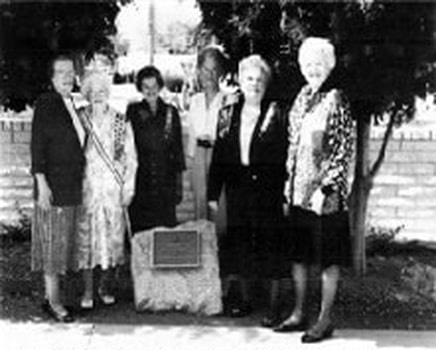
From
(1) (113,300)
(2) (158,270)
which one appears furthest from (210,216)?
(1) (113,300)

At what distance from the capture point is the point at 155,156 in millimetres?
5609

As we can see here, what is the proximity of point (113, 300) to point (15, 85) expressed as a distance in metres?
1.47

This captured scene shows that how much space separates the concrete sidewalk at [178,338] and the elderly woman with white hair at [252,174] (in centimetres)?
28

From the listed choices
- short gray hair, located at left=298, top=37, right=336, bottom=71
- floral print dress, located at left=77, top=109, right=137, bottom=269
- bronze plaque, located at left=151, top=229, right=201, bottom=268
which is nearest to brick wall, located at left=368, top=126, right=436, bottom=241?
short gray hair, located at left=298, top=37, right=336, bottom=71

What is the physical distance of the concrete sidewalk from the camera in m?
5.16

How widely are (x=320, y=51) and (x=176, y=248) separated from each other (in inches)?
58.2

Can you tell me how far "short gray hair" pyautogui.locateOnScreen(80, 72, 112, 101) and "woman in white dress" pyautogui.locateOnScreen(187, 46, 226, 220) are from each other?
20.8 inches

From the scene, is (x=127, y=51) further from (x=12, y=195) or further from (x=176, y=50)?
(x=12, y=195)

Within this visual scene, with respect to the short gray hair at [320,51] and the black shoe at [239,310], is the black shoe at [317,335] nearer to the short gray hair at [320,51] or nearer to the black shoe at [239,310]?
the black shoe at [239,310]

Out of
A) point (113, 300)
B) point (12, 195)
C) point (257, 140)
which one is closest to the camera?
point (257, 140)

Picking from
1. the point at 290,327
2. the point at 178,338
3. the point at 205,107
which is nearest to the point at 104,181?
the point at 205,107

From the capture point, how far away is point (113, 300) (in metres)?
5.84

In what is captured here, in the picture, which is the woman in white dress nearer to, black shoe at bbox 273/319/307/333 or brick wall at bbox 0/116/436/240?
black shoe at bbox 273/319/307/333

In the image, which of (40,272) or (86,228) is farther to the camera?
(40,272)
